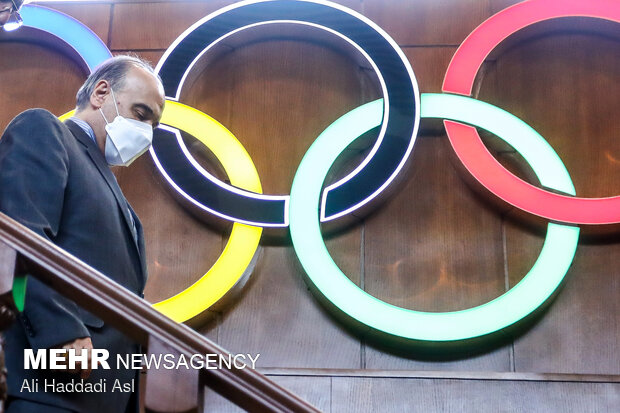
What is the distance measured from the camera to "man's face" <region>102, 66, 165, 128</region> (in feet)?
7.34

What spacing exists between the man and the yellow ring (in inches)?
45.3

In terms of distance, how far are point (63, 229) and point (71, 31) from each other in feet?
7.25

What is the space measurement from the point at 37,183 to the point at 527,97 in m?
2.59

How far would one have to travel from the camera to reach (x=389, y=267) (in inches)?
140

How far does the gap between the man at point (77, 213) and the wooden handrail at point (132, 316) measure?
25cm

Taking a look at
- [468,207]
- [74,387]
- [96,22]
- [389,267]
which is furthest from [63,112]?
[74,387]

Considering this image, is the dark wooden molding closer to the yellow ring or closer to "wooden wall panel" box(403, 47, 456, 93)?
the yellow ring

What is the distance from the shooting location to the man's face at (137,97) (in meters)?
2.24

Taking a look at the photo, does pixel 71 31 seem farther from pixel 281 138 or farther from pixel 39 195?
pixel 39 195

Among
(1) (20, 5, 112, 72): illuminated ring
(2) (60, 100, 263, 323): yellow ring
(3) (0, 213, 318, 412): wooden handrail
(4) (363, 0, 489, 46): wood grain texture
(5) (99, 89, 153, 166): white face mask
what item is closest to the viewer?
(3) (0, 213, 318, 412): wooden handrail

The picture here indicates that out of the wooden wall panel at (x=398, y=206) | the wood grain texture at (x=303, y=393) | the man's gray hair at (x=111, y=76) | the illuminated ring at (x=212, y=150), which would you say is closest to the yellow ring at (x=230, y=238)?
the illuminated ring at (x=212, y=150)

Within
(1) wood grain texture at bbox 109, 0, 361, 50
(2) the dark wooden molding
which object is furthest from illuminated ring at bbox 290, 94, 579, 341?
(1) wood grain texture at bbox 109, 0, 361, 50

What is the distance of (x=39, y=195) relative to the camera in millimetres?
1805

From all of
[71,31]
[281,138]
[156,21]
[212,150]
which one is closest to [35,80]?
[71,31]
